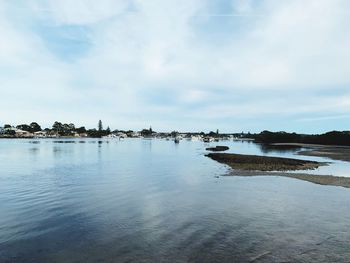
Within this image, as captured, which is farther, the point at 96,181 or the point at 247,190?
the point at 96,181

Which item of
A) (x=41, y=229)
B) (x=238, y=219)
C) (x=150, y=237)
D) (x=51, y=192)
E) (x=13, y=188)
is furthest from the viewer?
(x=13, y=188)

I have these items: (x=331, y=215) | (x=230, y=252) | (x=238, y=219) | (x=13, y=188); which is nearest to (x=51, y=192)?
(x=13, y=188)

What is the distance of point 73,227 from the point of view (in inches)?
695

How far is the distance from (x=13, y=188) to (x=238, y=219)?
22979 mm

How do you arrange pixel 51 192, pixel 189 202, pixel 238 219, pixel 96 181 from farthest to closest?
pixel 96 181 → pixel 51 192 → pixel 189 202 → pixel 238 219

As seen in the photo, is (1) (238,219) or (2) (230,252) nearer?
(2) (230,252)

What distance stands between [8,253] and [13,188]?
1963cm

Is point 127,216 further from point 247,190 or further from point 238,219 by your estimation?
point 247,190

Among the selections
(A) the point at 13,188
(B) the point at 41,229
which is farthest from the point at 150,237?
(A) the point at 13,188

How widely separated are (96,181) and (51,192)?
26.3 ft

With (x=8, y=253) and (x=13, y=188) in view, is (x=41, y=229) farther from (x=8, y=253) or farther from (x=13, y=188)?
(x=13, y=188)

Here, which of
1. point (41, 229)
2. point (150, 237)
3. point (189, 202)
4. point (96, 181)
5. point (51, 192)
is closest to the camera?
point (150, 237)

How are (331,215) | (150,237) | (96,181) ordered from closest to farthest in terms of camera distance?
(150,237)
(331,215)
(96,181)

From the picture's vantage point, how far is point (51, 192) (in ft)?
Result: 95.2
